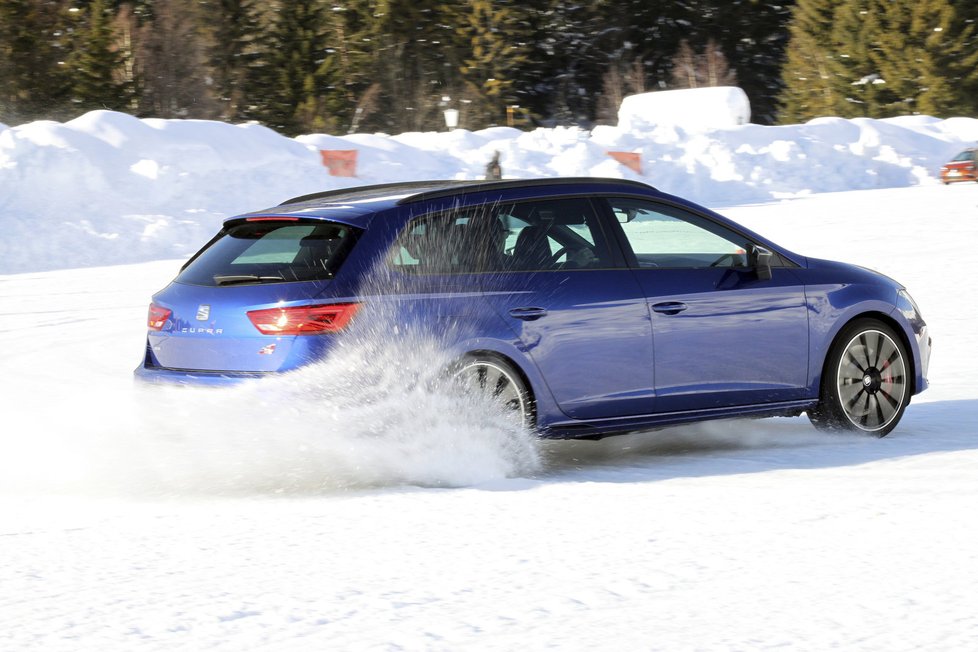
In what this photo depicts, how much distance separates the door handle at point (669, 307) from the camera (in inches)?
297

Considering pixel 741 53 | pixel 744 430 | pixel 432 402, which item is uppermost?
pixel 741 53

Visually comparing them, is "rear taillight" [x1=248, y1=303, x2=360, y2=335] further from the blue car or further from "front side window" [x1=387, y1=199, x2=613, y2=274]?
"front side window" [x1=387, y1=199, x2=613, y2=274]

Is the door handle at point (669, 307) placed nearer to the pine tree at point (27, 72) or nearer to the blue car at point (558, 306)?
the blue car at point (558, 306)

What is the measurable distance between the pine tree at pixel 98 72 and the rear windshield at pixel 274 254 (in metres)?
54.1

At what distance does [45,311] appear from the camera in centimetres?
1695

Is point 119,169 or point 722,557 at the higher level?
point 119,169

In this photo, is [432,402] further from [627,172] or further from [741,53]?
[741,53]

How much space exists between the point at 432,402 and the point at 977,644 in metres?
3.01

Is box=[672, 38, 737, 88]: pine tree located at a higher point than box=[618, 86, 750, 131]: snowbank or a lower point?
higher

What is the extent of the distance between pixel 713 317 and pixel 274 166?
2365 cm

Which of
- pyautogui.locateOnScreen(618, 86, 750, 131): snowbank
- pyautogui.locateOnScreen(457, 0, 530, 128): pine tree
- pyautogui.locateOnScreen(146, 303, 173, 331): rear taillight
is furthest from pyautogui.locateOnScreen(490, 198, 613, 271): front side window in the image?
pyautogui.locateOnScreen(457, 0, 530, 128): pine tree

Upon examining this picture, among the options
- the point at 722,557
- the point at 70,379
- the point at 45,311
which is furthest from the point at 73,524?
the point at 45,311

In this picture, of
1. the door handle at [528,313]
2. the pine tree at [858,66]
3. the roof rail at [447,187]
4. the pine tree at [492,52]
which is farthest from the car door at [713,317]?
the pine tree at [492,52]

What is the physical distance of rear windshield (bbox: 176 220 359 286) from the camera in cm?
672
